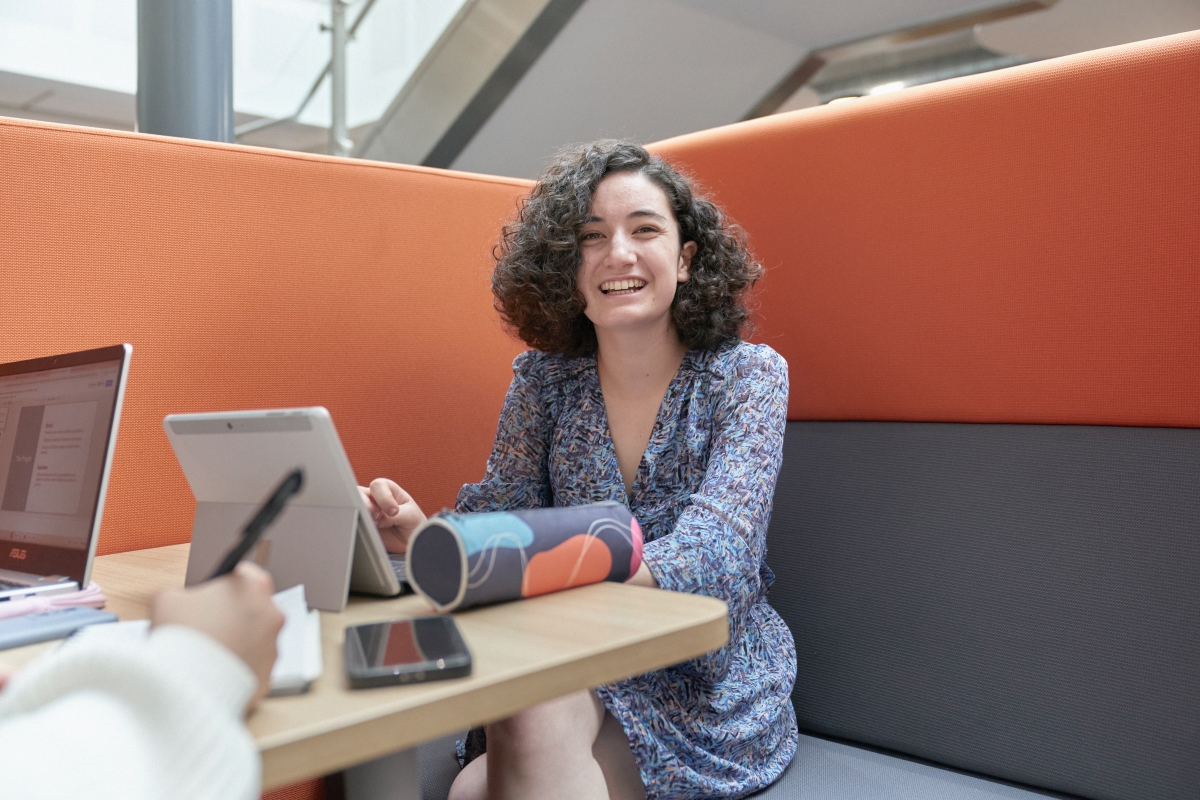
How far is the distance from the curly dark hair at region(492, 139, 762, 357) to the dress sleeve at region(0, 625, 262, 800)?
106 centimetres

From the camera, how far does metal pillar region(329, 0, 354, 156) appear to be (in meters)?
4.24

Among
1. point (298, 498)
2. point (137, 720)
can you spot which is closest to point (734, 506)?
point (298, 498)

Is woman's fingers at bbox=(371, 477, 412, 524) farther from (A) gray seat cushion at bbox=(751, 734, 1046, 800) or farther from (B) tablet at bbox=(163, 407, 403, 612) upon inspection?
(A) gray seat cushion at bbox=(751, 734, 1046, 800)

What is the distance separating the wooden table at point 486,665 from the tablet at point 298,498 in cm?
4

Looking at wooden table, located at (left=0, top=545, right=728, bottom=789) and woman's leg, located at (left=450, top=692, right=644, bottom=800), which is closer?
wooden table, located at (left=0, top=545, right=728, bottom=789)

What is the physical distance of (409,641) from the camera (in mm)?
712

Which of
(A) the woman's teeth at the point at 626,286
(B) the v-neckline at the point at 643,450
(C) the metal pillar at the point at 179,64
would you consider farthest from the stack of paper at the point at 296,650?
(C) the metal pillar at the point at 179,64

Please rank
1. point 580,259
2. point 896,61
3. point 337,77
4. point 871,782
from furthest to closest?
point 896,61
point 337,77
point 580,259
point 871,782

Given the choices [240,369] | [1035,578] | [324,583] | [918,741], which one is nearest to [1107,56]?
[1035,578]

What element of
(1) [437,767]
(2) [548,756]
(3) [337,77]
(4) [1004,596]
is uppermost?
(3) [337,77]

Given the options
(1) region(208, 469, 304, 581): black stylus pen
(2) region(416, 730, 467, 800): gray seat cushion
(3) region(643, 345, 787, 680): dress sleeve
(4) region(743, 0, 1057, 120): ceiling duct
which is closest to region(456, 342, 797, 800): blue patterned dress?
(3) region(643, 345, 787, 680): dress sleeve

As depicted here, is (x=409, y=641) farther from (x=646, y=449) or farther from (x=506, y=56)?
(x=506, y=56)

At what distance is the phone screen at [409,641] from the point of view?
25.9 inches

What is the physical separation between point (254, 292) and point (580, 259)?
55 centimetres
